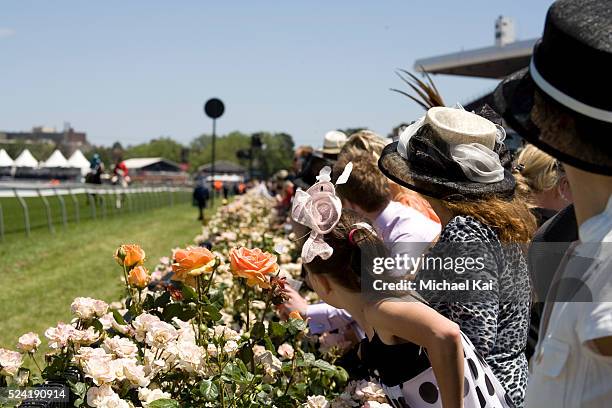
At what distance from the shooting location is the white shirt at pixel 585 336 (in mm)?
1159

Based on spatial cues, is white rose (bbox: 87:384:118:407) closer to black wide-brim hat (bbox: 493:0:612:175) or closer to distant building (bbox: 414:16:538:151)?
black wide-brim hat (bbox: 493:0:612:175)

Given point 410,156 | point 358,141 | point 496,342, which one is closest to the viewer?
point 496,342

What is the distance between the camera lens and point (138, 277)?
7.93 feet

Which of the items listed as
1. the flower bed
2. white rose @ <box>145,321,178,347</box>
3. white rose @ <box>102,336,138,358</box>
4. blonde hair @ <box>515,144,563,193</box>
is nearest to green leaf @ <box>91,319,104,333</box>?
the flower bed

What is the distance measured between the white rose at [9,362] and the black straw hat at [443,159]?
4.15ft

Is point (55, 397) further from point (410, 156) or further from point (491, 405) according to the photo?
point (410, 156)

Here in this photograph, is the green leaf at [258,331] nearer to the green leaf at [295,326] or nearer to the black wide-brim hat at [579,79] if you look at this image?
the green leaf at [295,326]

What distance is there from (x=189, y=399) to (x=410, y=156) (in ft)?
3.48

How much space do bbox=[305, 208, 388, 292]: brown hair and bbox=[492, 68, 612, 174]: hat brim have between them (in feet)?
2.71

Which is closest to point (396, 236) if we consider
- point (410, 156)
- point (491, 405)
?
point (410, 156)

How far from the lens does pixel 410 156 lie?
2.59 m

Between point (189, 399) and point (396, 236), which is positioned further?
point (396, 236)

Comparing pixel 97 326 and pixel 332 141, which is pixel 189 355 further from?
pixel 332 141

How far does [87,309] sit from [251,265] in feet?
1.71
